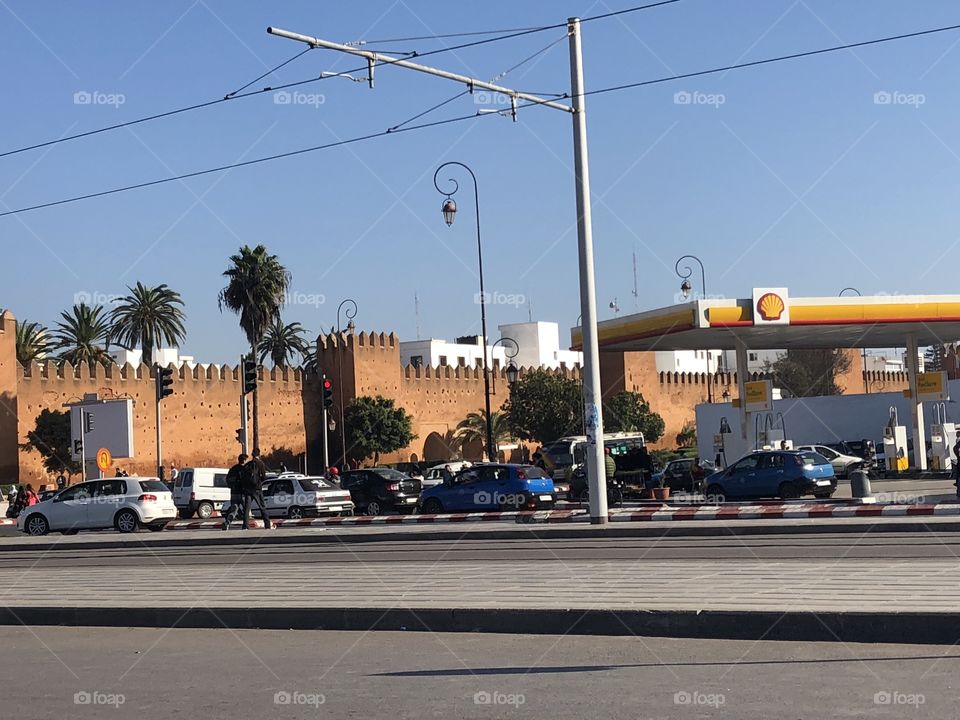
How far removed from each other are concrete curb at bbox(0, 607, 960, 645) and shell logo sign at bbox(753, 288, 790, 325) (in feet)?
82.6

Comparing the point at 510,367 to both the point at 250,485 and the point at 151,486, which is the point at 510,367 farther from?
the point at 250,485

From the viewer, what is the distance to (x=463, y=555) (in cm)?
1673

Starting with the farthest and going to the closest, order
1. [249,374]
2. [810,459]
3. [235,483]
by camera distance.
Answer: [249,374] < [810,459] < [235,483]

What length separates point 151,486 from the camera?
1187 inches

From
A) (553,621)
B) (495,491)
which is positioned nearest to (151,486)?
(495,491)

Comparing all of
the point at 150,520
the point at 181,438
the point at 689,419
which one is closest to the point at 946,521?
the point at 150,520

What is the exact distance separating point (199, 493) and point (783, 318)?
63.5 feet

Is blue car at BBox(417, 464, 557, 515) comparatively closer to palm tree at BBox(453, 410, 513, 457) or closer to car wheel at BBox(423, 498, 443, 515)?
car wheel at BBox(423, 498, 443, 515)

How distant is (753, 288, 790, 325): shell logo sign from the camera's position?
3428 centimetres

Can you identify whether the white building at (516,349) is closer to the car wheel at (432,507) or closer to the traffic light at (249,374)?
the traffic light at (249,374)

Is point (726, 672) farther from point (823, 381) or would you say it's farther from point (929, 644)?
point (823, 381)

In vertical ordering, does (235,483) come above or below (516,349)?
below

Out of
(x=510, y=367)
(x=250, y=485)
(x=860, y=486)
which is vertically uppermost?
(x=510, y=367)

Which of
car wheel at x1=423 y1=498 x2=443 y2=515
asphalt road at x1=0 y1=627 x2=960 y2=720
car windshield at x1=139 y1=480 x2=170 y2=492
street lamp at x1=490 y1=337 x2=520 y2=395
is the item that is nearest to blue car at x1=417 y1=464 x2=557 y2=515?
car wheel at x1=423 y1=498 x2=443 y2=515
